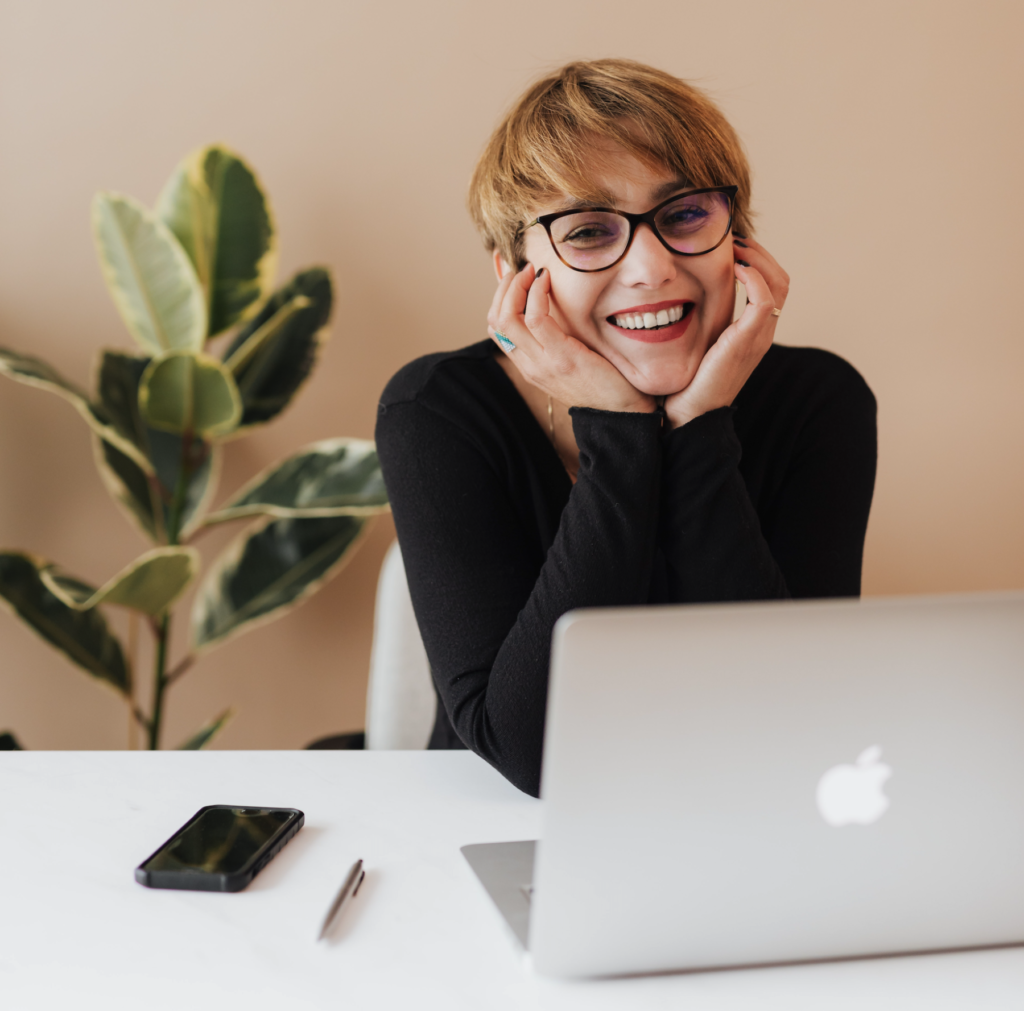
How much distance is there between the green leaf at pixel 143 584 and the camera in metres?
1.52

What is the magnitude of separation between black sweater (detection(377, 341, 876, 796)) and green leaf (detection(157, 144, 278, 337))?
60cm

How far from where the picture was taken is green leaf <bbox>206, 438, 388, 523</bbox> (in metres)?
1.61

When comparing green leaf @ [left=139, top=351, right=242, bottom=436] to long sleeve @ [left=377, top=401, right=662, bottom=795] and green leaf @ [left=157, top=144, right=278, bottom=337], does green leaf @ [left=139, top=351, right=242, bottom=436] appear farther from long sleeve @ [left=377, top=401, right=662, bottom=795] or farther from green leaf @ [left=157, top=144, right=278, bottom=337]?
long sleeve @ [left=377, top=401, right=662, bottom=795]

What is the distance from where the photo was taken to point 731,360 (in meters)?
1.04

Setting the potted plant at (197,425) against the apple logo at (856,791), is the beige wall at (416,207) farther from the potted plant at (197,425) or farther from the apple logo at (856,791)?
the apple logo at (856,791)

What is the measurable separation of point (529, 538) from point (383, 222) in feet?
3.40

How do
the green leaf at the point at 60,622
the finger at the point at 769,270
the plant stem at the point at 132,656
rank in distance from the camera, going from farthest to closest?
the plant stem at the point at 132,656 < the green leaf at the point at 60,622 < the finger at the point at 769,270

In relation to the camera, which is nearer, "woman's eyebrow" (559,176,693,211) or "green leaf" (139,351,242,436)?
"woman's eyebrow" (559,176,693,211)

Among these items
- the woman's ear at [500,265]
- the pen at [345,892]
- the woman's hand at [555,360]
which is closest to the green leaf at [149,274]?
the woman's ear at [500,265]

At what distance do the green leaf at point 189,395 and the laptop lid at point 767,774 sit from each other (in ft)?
3.90

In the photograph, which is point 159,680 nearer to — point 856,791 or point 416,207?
point 416,207

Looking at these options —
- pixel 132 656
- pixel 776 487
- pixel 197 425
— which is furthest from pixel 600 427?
pixel 132 656

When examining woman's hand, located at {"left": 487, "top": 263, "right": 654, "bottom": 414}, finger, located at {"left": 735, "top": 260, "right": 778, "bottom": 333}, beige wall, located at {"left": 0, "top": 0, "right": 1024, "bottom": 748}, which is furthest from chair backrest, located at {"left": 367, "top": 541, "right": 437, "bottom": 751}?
beige wall, located at {"left": 0, "top": 0, "right": 1024, "bottom": 748}

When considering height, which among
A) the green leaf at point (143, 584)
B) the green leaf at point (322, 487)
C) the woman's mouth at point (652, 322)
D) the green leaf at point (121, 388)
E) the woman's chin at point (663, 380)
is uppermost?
the woman's mouth at point (652, 322)
